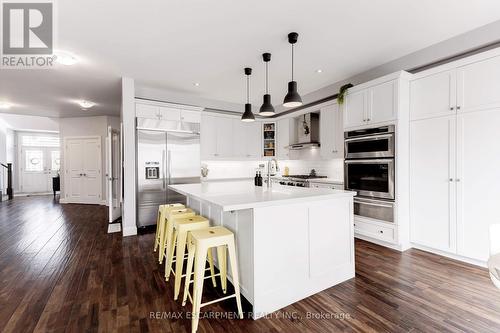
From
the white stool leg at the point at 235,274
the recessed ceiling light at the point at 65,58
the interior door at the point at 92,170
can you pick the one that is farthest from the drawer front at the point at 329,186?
the interior door at the point at 92,170

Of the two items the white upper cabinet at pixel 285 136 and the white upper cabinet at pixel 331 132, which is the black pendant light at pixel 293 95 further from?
the white upper cabinet at pixel 285 136

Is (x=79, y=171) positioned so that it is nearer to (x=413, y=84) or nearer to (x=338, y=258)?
(x=338, y=258)

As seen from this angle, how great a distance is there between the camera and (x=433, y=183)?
119 inches

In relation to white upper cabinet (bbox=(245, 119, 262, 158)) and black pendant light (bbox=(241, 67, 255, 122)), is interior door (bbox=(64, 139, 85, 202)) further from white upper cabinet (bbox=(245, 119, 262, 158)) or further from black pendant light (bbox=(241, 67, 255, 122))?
black pendant light (bbox=(241, 67, 255, 122))

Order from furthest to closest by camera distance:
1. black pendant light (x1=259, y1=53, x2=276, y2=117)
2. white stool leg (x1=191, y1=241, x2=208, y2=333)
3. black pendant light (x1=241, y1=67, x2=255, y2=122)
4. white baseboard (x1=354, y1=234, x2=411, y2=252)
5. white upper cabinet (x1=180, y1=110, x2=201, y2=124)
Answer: white upper cabinet (x1=180, y1=110, x2=201, y2=124)
black pendant light (x1=241, y1=67, x2=255, y2=122)
white baseboard (x1=354, y1=234, x2=411, y2=252)
black pendant light (x1=259, y1=53, x2=276, y2=117)
white stool leg (x1=191, y1=241, x2=208, y2=333)

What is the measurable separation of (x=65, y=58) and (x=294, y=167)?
4781mm

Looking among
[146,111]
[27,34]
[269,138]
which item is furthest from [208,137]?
[27,34]

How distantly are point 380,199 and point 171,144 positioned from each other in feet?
12.2

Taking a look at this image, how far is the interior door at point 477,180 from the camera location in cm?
254

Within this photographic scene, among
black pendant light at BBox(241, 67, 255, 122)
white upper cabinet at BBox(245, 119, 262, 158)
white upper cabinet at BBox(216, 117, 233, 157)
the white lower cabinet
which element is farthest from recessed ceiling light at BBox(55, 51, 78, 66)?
the white lower cabinet

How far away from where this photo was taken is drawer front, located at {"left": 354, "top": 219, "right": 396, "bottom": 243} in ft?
10.7

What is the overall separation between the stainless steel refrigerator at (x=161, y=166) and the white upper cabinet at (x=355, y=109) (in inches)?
113

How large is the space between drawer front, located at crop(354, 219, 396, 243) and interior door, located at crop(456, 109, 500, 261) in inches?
27.4

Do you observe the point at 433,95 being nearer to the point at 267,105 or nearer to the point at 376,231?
the point at 376,231
